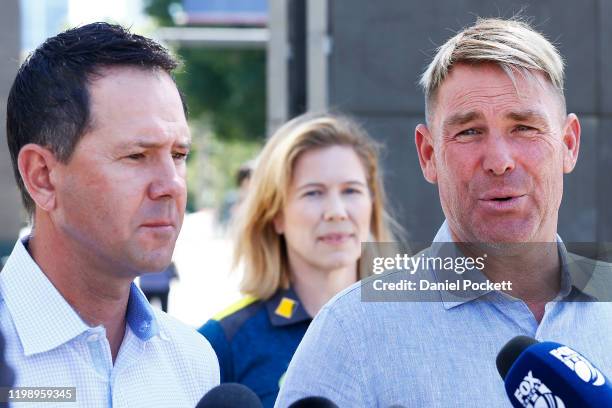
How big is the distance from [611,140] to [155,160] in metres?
4.49

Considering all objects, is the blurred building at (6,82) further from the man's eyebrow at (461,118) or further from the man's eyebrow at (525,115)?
the man's eyebrow at (525,115)

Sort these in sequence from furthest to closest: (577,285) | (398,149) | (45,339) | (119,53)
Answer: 1. (398,149)
2. (577,285)
3. (119,53)
4. (45,339)

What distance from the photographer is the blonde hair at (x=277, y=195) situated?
3.82 metres

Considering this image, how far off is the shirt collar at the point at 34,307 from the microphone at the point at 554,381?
91cm

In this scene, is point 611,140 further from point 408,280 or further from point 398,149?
point 408,280

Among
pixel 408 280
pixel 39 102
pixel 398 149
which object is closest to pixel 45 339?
pixel 39 102

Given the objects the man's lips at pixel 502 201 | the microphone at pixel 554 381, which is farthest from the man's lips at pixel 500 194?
the microphone at pixel 554 381

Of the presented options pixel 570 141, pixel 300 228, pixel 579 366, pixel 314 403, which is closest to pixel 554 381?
pixel 579 366

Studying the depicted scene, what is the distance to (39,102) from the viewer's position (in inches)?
80.7

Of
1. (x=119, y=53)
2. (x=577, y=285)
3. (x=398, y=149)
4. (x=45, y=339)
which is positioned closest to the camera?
(x=45, y=339)

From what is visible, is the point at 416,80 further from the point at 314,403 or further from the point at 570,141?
the point at 314,403

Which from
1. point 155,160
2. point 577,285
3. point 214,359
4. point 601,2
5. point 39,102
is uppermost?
point 601,2

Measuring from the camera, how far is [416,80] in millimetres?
5867

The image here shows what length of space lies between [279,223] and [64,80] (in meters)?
1.96
